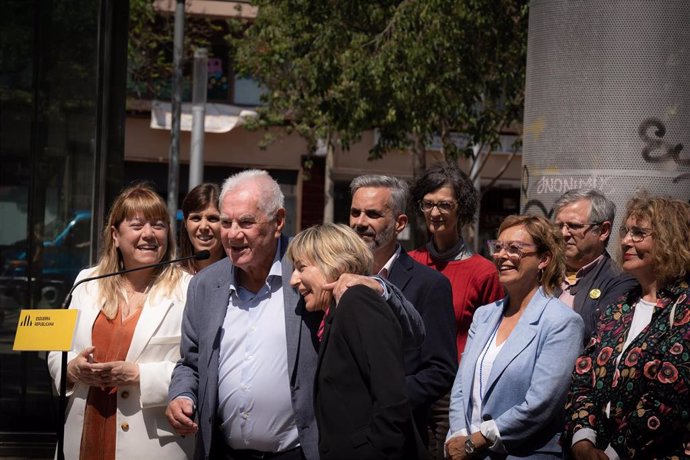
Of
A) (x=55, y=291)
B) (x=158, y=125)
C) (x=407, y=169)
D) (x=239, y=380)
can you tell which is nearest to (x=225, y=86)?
(x=158, y=125)

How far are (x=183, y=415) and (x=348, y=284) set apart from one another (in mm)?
1152

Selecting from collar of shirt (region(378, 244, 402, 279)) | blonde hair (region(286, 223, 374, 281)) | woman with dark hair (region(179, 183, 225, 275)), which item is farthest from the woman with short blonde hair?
woman with dark hair (region(179, 183, 225, 275))

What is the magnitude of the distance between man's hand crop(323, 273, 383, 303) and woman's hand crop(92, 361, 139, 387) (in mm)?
1431

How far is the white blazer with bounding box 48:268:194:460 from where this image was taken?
17.2ft

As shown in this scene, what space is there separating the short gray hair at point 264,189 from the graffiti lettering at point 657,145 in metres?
2.54

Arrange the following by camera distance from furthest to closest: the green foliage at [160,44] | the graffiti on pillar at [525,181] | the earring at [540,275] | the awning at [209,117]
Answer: the awning at [209,117]
the green foliage at [160,44]
the graffiti on pillar at [525,181]
the earring at [540,275]

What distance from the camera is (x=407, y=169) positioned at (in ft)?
103

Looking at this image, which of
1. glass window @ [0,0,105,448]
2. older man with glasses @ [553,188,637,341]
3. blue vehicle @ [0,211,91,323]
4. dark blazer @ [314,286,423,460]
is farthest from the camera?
glass window @ [0,0,105,448]

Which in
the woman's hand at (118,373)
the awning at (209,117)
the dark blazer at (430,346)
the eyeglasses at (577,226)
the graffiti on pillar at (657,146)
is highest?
the awning at (209,117)

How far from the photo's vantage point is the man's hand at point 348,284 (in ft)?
13.4

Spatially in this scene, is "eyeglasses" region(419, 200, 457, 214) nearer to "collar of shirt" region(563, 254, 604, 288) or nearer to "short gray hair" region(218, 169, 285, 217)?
"collar of shirt" region(563, 254, 604, 288)

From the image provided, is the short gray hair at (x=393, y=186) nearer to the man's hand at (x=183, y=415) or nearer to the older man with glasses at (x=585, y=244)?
the older man with glasses at (x=585, y=244)

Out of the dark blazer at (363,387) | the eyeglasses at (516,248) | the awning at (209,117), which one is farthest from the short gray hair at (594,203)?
the awning at (209,117)

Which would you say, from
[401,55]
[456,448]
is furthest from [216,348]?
[401,55]
